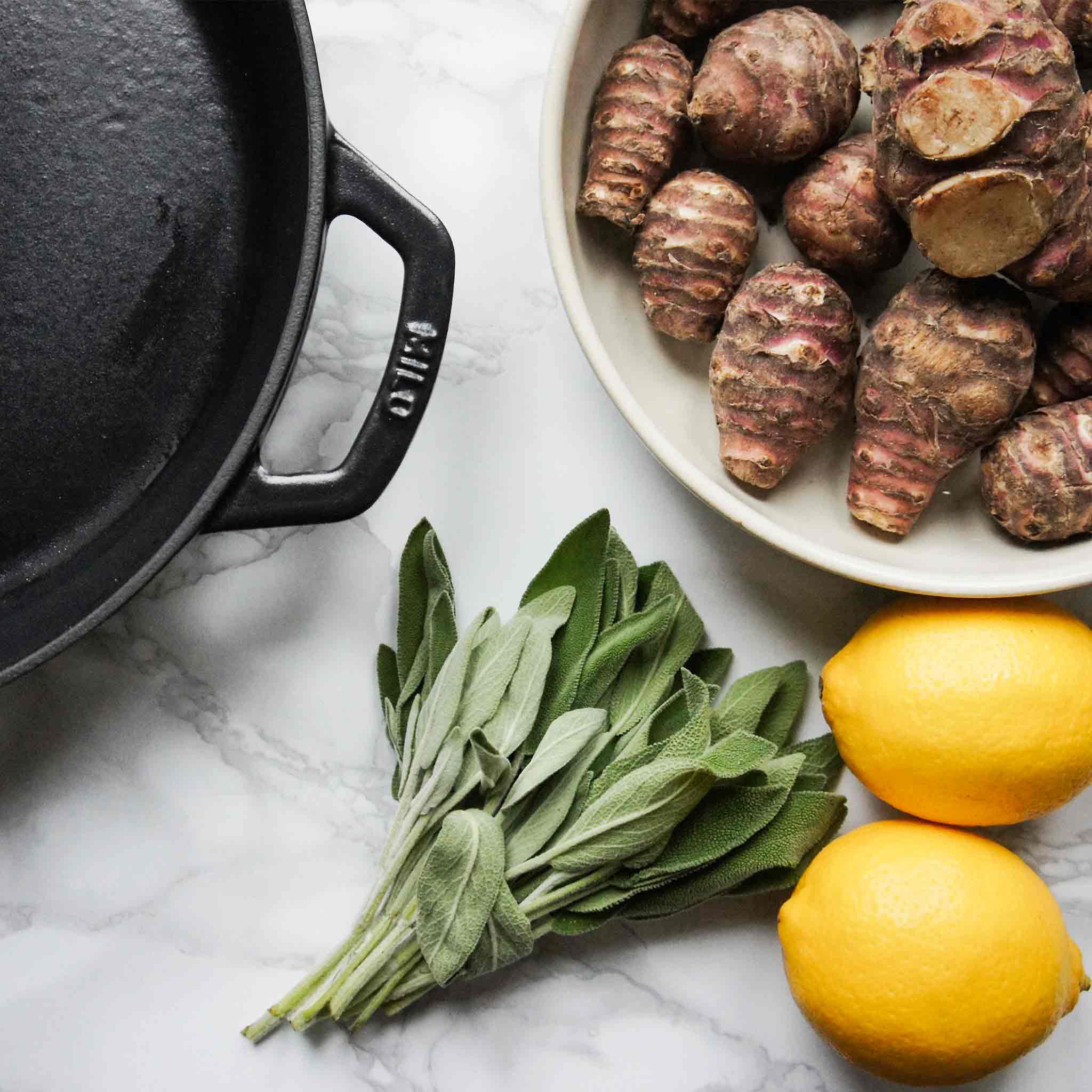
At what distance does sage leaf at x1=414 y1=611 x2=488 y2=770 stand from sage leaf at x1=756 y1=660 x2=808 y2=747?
203 mm

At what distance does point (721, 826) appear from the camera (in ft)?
2.13

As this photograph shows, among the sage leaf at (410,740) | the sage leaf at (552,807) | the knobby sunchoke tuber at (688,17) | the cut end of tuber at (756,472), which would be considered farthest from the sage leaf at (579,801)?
the knobby sunchoke tuber at (688,17)

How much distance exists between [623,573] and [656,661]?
62 mm

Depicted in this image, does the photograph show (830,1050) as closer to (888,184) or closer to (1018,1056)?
(1018,1056)

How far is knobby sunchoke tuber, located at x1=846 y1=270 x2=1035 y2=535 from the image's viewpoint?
60 cm

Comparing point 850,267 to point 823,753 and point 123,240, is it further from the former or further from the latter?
point 123,240

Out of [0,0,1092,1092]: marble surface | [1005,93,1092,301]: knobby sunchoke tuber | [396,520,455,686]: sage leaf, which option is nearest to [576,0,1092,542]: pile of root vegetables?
[1005,93,1092,301]: knobby sunchoke tuber

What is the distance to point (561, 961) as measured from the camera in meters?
0.72

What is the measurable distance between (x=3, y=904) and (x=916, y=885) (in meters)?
0.60

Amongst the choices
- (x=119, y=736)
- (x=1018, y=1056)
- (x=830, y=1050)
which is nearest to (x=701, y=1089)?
(x=830, y=1050)

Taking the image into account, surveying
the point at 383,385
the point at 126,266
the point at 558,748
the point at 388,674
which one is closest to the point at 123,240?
the point at 126,266

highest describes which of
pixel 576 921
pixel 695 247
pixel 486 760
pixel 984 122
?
pixel 984 122

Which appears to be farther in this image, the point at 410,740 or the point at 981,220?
the point at 410,740

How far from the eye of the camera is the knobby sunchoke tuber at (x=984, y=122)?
542 millimetres
